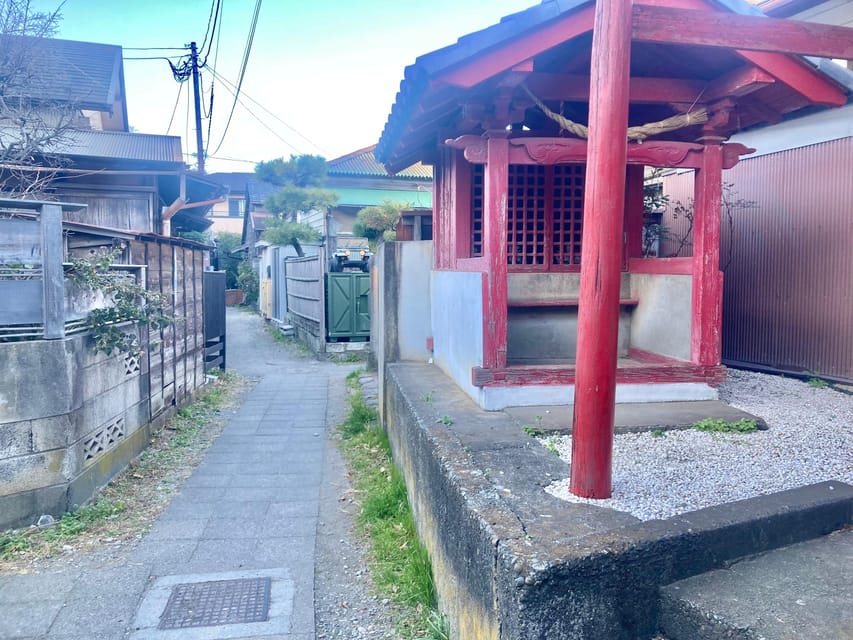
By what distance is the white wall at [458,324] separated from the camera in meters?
4.98

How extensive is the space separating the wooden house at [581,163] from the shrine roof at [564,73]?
0.04ft

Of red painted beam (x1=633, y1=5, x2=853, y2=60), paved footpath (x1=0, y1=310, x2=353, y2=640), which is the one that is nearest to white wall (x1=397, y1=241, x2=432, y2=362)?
paved footpath (x1=0, y1=310, x2=353, y2=640)

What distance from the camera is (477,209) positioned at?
20.7 feet

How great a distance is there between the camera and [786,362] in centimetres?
667

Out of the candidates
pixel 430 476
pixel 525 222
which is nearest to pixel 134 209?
pixel 525 222

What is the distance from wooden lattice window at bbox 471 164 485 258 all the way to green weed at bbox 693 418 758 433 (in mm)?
2783

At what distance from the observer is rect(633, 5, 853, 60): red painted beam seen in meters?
2.93

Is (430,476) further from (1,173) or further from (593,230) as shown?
(1,173)

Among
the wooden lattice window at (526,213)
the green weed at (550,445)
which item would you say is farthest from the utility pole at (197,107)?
the green weed at (550,445)

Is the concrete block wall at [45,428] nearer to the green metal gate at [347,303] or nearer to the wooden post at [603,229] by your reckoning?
the wooden post at [603,229]

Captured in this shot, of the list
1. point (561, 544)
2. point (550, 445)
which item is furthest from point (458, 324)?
point (561, 544)

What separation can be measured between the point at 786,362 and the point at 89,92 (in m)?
12.2

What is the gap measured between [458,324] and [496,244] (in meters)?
1.22

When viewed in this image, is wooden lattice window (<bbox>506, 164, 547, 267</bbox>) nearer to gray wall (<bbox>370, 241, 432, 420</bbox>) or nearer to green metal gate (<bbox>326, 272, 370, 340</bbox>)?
gray wall (<bbox>370, 241, 432, 420</bbox>)
